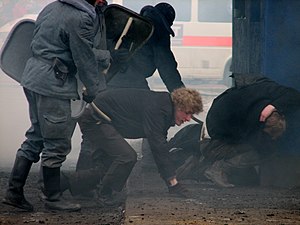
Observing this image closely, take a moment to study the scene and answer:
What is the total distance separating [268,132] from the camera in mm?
8023

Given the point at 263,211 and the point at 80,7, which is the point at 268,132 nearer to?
the point at 263,211

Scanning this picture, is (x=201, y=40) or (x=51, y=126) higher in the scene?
(x=51, y=126)

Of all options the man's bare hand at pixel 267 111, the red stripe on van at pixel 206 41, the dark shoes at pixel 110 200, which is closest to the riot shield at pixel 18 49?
the dark shoes at pixel 110 200

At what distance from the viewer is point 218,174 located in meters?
8.36

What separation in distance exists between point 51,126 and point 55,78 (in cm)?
37

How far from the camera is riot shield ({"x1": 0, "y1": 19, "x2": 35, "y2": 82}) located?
7227 mm

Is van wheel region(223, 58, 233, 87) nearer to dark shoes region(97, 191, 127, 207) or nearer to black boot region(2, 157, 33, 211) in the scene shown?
dark shoes region(97, 191, 127, 207)

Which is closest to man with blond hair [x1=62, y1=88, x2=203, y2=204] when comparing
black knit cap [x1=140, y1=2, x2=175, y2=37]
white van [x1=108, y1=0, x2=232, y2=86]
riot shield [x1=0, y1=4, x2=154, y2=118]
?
riot shield [x1=0, y1=4, x2=154, y2=118]

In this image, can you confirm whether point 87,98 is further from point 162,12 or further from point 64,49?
point 162,12

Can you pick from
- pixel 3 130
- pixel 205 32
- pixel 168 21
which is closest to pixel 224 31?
pixel 205 32

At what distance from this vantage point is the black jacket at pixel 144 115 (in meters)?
7.34

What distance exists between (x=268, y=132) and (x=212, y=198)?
846 millimetres

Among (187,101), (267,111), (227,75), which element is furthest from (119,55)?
(227,75)

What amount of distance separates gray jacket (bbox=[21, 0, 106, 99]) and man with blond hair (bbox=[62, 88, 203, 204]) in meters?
0.74
